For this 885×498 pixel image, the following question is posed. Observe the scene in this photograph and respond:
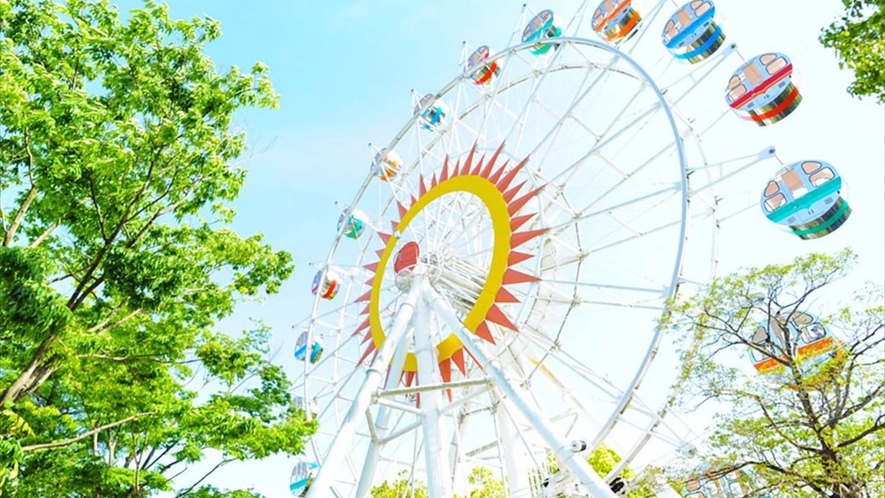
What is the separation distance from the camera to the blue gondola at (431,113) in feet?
65.6

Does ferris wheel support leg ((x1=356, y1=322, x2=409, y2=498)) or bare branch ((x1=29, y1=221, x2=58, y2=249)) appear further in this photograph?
ferris wheel support leg ((x1=356, y1=322, x2=409, y2=498))

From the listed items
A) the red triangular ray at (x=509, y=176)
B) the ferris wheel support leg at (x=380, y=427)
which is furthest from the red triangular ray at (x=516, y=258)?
the ferris wheel support leg at (x=380, y=427)

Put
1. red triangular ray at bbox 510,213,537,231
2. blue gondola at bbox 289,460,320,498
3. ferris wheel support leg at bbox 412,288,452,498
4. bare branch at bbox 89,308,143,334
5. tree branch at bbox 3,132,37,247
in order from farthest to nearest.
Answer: blue gondola at bbox 289,460,320,498 < red triangular ray at bbox 510,213,537,231 < ferris wheel support leg at bbox 412,288,452,498 < bare branch at bbox 89,308,143,334 < tree branch at bbox 3,132,37,247

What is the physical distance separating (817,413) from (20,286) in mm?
9164

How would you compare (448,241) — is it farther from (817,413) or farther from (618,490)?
(817,413)

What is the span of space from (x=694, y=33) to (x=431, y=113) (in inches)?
359

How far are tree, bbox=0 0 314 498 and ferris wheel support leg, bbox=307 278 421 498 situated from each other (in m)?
0.73

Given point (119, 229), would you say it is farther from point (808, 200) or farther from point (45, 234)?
point (808, 200)

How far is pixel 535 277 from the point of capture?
492 inches

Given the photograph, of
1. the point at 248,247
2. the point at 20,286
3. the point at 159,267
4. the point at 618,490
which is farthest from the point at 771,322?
the point at 20,286

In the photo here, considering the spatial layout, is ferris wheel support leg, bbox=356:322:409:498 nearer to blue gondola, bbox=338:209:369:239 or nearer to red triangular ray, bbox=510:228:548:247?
red triangular ray, bbox=510:228:548:247

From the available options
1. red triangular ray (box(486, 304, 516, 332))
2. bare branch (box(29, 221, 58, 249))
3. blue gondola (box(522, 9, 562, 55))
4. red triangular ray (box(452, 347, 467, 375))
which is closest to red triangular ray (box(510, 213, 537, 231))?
red triangular ray (box(486, 304, 516, 332))

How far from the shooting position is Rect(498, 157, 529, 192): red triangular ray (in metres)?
13.8

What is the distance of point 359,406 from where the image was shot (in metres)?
10.8
